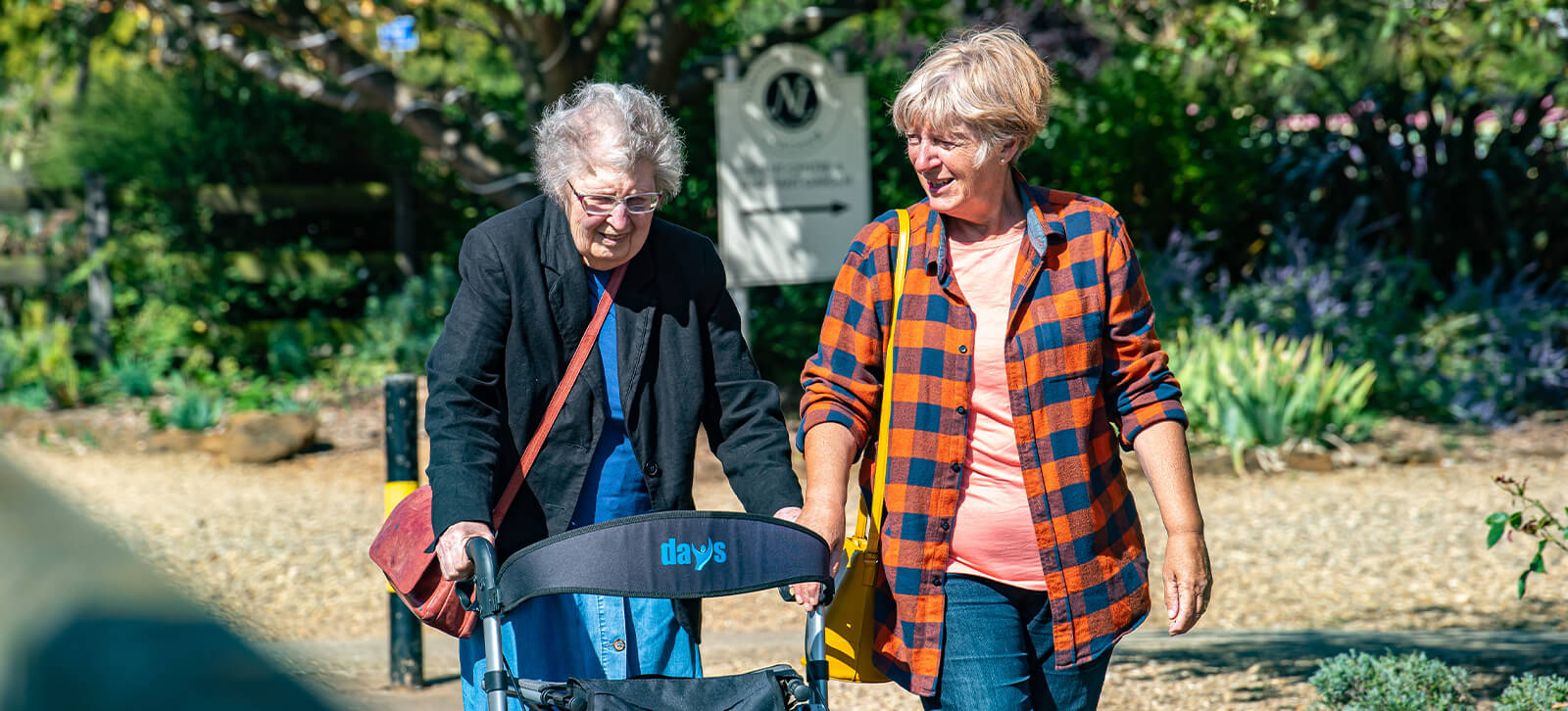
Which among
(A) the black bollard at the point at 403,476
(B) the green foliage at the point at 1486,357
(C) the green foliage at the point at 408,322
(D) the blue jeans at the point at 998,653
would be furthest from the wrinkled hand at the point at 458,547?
(C) the green foliage at the point at 408,322

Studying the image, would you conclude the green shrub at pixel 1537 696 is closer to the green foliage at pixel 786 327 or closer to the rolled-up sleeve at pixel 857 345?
the rolled-up sleeve at pixel 857 345

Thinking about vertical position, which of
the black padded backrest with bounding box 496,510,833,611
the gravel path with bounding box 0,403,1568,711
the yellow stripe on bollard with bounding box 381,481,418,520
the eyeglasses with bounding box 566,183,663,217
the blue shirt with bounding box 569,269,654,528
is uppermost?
the eyeglasses with bounding box 566,183,663,217

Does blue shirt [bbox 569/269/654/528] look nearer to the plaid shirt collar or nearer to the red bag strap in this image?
the red bag strap

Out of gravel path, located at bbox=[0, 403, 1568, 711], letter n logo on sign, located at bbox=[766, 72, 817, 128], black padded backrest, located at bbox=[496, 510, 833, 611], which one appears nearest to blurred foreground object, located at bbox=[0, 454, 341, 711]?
black padded backrest, located at bbox=[496, 510, 833, 611]

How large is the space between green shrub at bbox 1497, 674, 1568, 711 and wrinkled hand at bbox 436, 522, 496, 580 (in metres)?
2.47

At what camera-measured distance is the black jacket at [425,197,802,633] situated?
264cm

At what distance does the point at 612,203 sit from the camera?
2.65 metres

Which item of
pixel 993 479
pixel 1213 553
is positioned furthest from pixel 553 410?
pixel 1213 553

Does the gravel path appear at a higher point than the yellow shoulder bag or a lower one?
lower

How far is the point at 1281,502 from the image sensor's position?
743 centimetres

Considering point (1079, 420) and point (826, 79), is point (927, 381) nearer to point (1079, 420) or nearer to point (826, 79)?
point (1079, 420)

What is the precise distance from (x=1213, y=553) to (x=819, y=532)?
4335 mm

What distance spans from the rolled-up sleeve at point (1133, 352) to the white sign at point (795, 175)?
19.1 ft

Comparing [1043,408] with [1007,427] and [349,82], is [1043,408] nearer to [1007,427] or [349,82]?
[1007,427]
